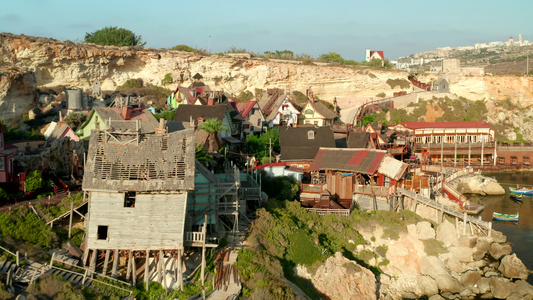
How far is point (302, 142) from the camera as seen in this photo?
4544 centimetres

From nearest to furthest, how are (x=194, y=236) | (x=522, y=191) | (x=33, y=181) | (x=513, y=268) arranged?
(x=194, y=236) < (x=33, y=181) < (x=513, y=268) < (x=522, y=191)

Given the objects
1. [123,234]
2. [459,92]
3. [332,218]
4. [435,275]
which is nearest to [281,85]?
[459,92]

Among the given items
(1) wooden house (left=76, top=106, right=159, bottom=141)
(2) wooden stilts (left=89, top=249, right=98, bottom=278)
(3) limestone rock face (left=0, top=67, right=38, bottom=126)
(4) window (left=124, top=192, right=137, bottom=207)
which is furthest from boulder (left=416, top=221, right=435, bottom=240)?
(3) limestone rock face (left=0, top=67, right=38, bottom=126)

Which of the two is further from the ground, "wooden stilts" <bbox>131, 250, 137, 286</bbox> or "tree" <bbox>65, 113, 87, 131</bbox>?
"tree" <bbox>65, 113, 87, 131</bbox>

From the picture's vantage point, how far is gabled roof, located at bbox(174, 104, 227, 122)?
47000 millimetres

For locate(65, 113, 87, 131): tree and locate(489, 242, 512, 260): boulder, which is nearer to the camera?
locate(489, 242, 512, 260): boulder

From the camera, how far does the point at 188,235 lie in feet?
77.9

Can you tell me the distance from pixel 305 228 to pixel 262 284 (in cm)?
772

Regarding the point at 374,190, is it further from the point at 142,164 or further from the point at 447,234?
the point at 142,164

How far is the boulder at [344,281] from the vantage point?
83.4 ft

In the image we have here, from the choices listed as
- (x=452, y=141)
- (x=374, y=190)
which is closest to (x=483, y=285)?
(x=374, y=190)

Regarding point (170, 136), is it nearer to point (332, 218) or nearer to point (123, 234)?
point (123, 234)

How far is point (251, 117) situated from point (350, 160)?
20.5m

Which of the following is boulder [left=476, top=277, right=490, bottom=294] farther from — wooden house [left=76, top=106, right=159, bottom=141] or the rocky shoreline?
wooden house [left=76, top=106, right=159, bottom=141]
